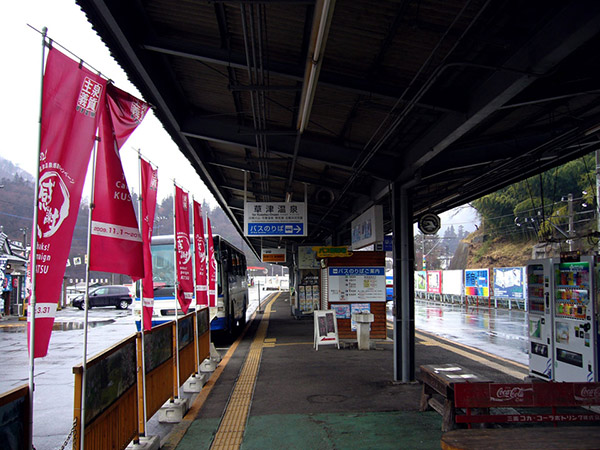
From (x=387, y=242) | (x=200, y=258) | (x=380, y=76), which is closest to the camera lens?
(x=380, y=76)

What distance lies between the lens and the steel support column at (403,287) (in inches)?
338

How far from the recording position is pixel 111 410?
174 inches

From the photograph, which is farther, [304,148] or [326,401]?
[304,148]

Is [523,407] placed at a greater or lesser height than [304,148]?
lesser

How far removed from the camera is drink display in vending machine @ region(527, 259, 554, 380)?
7.80m

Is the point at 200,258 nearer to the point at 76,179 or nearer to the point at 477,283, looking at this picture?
the point at 76,179

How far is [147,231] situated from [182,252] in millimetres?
1893

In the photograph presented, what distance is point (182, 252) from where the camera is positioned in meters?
7.85

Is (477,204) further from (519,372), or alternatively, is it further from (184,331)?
(184,331)

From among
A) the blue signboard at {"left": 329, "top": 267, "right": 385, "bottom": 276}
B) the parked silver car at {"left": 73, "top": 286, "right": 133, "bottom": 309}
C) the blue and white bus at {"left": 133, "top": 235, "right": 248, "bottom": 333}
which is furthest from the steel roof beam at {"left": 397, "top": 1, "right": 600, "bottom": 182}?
the parked silver car at {"left": 73, "top": 286, "right": 133, "bottom": 309}

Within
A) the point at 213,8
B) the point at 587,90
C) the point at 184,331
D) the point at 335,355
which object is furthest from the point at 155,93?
the point at 335,355

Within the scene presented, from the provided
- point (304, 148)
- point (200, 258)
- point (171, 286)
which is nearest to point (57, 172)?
point (304, 148)

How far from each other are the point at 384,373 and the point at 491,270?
2229 cm

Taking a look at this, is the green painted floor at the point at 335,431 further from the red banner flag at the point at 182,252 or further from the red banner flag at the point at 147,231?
the red banner flag at the point at 182,252
